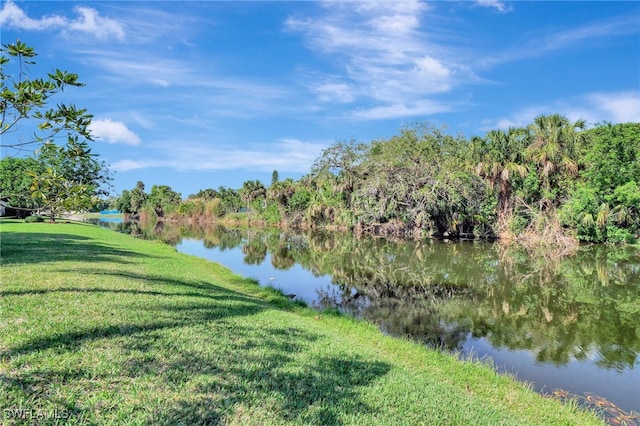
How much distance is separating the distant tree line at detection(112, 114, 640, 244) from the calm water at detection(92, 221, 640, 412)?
5.81m

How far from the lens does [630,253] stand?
24359mm

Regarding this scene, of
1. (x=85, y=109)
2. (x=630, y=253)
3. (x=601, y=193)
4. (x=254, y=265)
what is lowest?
(x=254, y=265)

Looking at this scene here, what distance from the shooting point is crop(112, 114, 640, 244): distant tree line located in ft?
93.0

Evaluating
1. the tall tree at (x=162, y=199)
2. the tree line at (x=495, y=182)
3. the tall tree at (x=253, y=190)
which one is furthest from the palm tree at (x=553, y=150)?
the tall tree at (x=162, y=199)

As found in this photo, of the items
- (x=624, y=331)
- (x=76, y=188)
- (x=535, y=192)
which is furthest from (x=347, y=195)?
(x=76, y=188)

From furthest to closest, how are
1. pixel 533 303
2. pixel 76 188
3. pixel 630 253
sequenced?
pixel 630 253
pixel 533 303
pixel 76 188

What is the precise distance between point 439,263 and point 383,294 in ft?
27.1

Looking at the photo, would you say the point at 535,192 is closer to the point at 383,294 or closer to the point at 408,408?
the point at 383,294

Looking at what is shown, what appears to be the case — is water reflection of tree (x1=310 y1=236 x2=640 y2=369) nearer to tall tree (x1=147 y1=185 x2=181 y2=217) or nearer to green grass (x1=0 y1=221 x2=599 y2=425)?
green grass (x1=0 y1=221 x2=599 y2=425)

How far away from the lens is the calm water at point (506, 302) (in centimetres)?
748

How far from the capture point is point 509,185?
34500 mm

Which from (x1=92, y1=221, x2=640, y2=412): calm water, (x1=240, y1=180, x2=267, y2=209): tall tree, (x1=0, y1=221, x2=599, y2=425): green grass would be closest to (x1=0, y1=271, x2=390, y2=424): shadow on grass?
(x1=0, y1=221, x2=599, y2=425): green grass

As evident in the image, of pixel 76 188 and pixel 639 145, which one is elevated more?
pixel 639 145

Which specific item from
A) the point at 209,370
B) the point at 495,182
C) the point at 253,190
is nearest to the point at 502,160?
the point at 495,182
